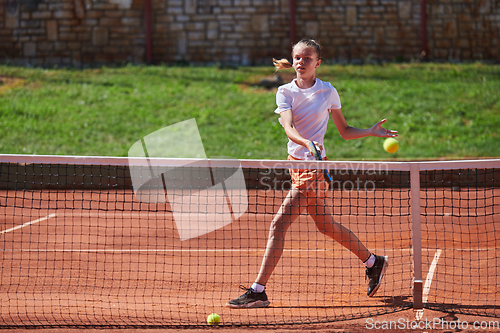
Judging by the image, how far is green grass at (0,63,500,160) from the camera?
458 inches

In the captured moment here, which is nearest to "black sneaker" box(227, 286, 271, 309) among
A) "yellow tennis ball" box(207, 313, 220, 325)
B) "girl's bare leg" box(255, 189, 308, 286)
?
"girl's bare leg" box(255, 189, 308, 286)

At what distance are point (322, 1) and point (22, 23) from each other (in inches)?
397

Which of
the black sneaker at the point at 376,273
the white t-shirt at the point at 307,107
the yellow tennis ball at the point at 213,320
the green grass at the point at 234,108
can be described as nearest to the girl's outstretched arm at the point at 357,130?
the white t-shirt at the point at 307,107

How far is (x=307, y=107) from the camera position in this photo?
386 centimetres

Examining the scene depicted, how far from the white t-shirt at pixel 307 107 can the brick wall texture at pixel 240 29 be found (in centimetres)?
1306

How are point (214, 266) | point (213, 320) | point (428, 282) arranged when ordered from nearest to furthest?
1. point (213, 320)
2. point (428, 282)
3. point (214, 266)

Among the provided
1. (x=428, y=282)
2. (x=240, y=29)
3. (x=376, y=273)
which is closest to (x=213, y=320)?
(x=376, y=273)

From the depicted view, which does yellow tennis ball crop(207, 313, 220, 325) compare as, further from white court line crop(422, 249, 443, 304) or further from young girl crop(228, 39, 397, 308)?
white court line crop(422, 249, 443, 304)

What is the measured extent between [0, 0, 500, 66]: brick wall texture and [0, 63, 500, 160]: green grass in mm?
1004

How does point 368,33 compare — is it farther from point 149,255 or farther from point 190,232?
point 149,255

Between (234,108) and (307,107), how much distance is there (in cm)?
955

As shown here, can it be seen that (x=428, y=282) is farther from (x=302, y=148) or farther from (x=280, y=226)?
(x=302, y=148)

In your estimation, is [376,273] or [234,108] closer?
[376,273]

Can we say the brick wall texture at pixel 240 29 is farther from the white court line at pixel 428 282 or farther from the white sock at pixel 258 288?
the white sock at pixel 258 288
